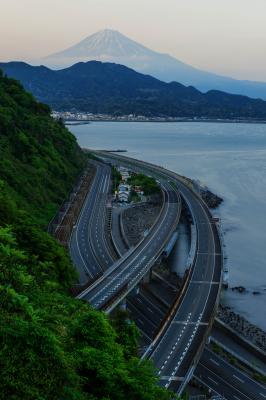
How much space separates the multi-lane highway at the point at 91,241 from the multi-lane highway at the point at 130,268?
2.77 feet

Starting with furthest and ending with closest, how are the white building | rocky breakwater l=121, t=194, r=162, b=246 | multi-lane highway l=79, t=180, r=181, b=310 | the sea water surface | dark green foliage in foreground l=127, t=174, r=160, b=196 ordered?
dark green foliage in foreground l=127, t=174, r=160, b=196
the white building
rocky breakwater l=121, t=194, r=162, b=246
the sea water surface
multi-lane highway l=79, t=180, r=181, b=310

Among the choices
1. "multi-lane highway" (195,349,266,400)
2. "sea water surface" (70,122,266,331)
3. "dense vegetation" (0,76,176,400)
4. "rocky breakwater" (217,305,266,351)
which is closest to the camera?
"dense vegetation" (0,76,176,400)

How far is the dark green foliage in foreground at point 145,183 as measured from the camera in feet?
141

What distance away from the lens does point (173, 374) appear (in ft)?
44.3

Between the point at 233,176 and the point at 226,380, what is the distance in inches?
1730

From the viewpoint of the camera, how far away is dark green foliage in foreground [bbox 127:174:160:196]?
43094 mm

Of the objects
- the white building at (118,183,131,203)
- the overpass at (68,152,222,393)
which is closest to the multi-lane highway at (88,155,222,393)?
the overpass at (68,152,222,393)

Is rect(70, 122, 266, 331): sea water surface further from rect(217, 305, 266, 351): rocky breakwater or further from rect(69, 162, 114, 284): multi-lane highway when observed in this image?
rect(69, 162, 114, 284): multi-lane highway

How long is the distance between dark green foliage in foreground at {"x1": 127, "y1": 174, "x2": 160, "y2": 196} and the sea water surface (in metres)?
5.31

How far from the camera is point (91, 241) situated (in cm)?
2703

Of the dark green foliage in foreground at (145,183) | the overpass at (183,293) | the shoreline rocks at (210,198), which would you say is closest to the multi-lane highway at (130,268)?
the overpass at (183,293)

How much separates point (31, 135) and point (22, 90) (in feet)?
24.8

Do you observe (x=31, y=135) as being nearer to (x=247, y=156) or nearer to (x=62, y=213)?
(x=62, y=213)

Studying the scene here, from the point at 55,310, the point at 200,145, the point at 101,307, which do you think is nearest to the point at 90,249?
the point at 101,307
